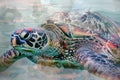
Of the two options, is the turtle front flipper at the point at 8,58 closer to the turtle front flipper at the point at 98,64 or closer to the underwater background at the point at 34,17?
the underwater background at the point at 34,17

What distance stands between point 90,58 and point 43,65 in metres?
0.27

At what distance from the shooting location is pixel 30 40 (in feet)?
4.34

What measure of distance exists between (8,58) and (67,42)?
343 millimetres

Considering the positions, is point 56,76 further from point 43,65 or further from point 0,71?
point 0,71

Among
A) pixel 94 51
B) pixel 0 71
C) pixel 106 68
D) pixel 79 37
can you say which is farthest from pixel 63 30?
pixel 0 71

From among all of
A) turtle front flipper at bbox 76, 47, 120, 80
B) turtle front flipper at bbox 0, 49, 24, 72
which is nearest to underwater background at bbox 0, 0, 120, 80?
turtle front flipper at bbox 0, 49, 24, 72

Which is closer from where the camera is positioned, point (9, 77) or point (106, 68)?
point (106, 68)

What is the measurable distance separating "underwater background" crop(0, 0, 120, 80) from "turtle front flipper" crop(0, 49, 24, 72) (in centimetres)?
2

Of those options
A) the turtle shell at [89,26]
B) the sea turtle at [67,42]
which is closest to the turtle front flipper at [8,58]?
the sea turtle at [67,42]

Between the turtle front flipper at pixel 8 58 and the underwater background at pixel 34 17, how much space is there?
0.02m

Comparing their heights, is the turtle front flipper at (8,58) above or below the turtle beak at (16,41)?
below

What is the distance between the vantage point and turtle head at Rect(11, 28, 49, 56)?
1.32 m

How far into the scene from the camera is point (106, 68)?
4.16ft

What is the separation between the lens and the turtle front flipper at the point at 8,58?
134cm
